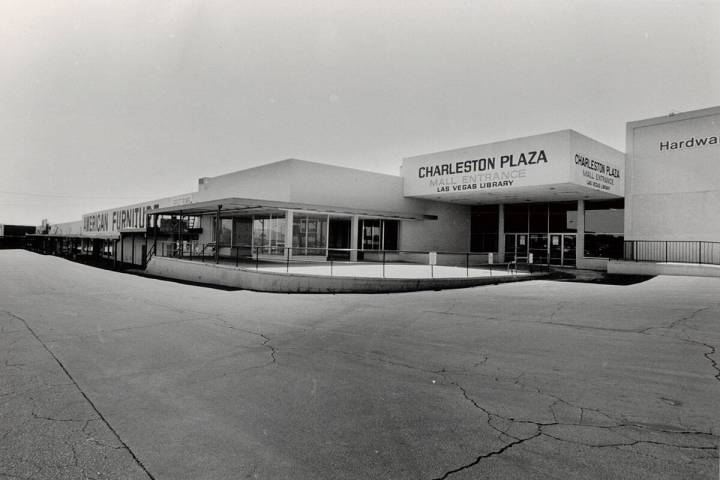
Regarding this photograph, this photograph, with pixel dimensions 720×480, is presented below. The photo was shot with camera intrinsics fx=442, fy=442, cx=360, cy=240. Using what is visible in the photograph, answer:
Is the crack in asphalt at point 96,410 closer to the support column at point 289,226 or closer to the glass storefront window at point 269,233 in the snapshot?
the support column at point 289,226

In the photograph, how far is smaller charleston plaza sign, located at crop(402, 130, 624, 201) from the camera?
68.2 ft

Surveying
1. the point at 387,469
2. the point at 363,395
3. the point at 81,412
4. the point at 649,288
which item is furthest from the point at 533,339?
the point at 649,288

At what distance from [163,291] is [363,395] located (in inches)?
494

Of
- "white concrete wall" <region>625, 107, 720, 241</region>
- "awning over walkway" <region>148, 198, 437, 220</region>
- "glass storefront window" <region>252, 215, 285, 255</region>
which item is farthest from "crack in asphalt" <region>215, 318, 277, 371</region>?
"white concrete wall" <region>625, 107, 720, 241</region>

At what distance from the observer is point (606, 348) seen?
22.2 ft

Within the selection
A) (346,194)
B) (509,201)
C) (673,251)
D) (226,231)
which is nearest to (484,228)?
(509,201)

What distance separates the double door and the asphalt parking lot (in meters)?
17.9

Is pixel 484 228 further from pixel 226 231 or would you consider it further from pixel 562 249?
pixel 226 231

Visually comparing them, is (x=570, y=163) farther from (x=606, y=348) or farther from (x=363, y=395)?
(x=363, y=395)

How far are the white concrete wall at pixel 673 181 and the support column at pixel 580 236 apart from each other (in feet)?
7.19

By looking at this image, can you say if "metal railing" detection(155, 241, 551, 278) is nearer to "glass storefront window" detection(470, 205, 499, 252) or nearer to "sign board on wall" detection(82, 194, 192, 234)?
"glass storefront window" detection(470, 205, 499, 252)

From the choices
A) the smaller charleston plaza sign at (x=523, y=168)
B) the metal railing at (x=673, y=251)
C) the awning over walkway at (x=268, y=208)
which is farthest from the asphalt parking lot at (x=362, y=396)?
the metal railing at (x=673, y=251)

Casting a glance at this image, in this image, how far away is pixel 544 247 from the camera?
91.6ft

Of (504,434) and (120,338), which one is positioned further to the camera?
(120,338)
